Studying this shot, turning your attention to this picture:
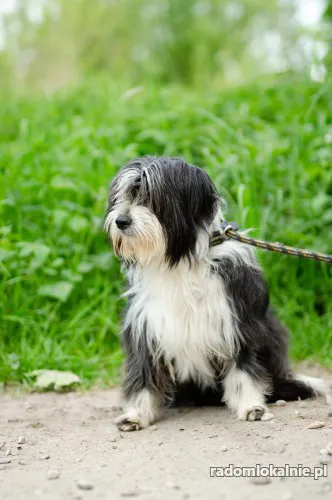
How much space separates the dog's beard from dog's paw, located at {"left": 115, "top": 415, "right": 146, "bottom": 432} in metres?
0.80

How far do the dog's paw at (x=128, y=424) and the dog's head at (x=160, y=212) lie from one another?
776mm

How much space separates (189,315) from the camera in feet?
10.4

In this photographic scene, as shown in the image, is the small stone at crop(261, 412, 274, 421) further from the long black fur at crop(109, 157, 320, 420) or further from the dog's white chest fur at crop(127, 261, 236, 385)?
the dog's white chest fur at crop(127, 261, 236, 385)

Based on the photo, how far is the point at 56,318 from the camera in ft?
15.2

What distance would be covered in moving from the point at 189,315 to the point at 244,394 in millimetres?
480

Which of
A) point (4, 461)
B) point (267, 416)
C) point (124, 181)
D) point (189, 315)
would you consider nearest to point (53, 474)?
point (4, 461)

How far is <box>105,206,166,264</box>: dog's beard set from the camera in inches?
119

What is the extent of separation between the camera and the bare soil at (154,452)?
7.45 ft

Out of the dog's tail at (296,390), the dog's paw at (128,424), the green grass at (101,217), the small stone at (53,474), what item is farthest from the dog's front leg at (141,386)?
the green grass at (101,217)

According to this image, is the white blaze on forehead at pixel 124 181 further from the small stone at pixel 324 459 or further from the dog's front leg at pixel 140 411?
the small stone at pixel 324 459

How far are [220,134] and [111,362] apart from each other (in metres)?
2.43

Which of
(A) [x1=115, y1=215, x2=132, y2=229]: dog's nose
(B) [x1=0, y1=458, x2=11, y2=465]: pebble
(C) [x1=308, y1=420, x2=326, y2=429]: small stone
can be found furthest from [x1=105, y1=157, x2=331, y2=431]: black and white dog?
(B) [x1=0, y1=458, x2=11, y2=465]: pebble

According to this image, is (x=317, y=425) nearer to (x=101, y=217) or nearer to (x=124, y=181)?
(x=124, y=181)

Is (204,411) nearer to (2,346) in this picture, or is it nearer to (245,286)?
(245,286)
